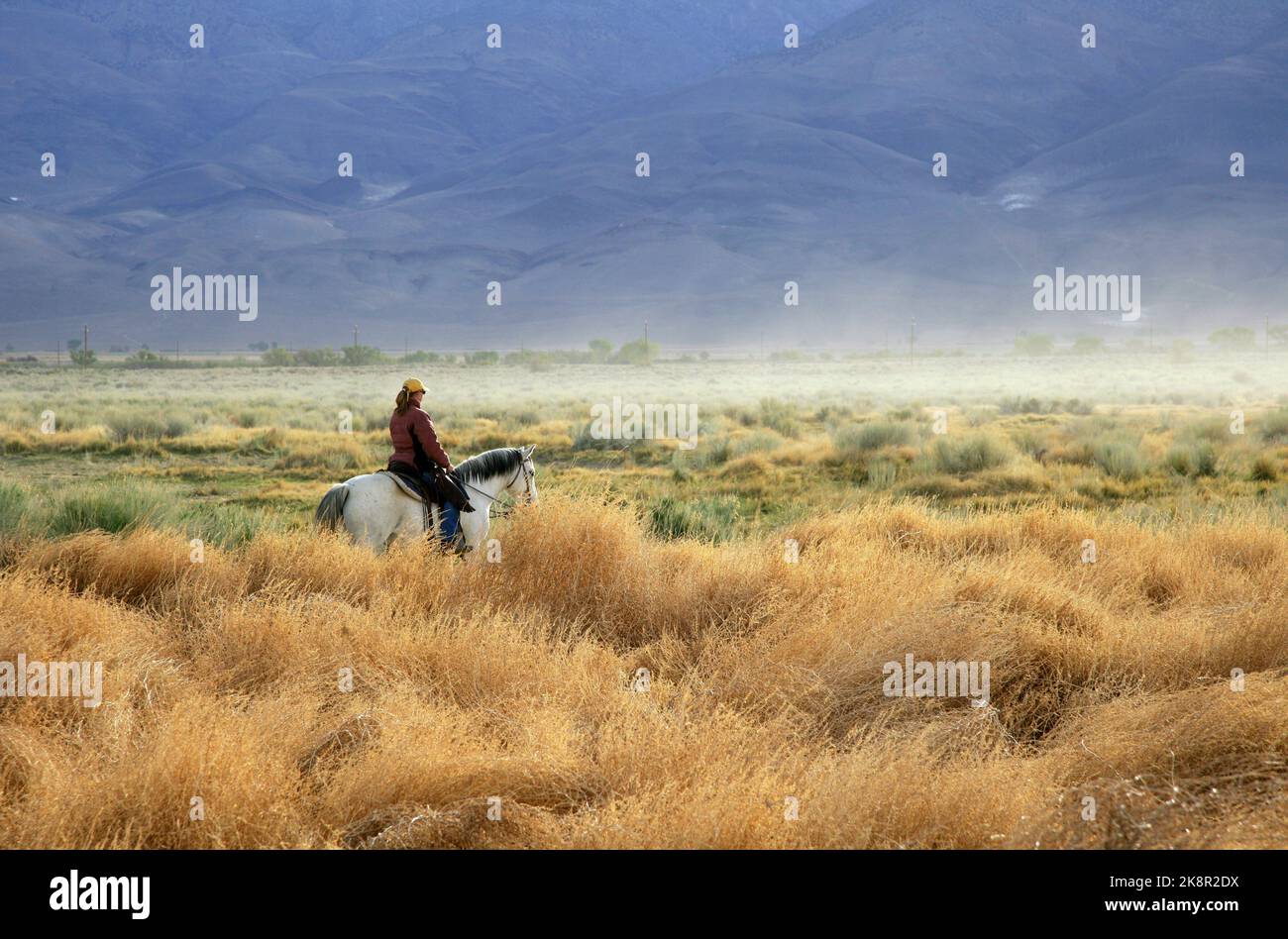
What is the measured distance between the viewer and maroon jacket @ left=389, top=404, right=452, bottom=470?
9102 mm

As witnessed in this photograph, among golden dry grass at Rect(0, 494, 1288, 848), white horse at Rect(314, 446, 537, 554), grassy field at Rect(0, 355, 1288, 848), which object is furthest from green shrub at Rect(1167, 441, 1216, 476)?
white horse at Rect(314, 446, 537, 554)

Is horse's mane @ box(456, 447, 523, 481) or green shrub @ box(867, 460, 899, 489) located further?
green shrub @ box(867, 460, 899, 489)

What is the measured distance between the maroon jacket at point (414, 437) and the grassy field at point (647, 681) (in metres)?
1.06

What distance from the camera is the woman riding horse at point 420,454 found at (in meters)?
9.11

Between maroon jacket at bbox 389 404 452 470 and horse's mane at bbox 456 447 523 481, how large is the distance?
0.88ft

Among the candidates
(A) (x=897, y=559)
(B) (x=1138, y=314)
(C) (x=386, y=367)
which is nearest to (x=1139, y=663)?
(A) (x=897, y=559)

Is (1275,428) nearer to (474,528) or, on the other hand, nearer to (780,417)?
(780,417)

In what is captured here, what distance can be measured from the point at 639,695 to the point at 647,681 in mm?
244
